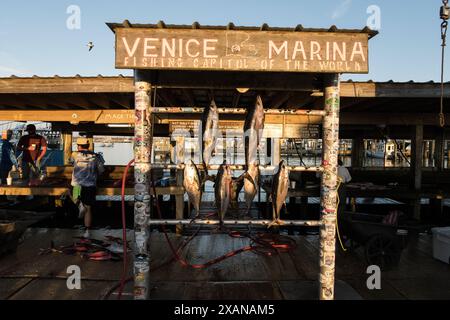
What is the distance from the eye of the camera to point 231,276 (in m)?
4.86

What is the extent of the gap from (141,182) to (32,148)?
842 centimetres

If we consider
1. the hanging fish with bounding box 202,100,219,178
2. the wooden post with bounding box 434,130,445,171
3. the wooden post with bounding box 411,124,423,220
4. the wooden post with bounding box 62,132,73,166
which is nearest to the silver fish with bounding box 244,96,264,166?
the hanging fish with bounding box 202,100,219,178

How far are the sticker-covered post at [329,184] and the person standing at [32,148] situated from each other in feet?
31.1

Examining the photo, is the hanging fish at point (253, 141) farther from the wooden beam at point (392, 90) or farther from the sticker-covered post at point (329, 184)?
the wooden beam at point (392, 90)

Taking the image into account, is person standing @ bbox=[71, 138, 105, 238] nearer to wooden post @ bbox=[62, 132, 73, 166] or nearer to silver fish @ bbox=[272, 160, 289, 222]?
silver fish @ bbox=[272, 160, 289, 222]

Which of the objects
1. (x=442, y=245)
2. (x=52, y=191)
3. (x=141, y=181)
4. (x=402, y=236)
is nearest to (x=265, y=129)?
(x=402, y=236)

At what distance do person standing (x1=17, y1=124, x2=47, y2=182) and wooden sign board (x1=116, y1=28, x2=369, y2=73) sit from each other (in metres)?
8.40

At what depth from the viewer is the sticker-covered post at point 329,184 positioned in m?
3.65

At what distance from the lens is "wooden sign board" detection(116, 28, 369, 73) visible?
334cm

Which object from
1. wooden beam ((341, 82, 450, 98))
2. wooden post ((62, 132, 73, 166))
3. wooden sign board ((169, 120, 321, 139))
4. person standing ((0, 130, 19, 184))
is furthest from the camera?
wooden post ((62, 132, 73, 166))

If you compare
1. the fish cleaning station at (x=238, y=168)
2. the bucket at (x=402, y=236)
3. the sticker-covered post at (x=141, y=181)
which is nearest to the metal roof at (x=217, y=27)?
the fish cleaning station at (x=238, y=168)

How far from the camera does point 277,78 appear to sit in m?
4.12

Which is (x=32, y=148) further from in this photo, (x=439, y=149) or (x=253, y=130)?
(x=439, y=149)
